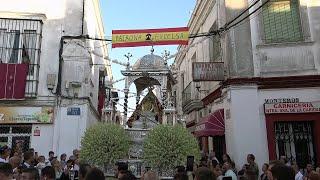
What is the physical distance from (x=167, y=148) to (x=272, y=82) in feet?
19.1

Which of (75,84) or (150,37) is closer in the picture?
(150,37)

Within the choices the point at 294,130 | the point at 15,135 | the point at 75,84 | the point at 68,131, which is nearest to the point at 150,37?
the point at 75,84

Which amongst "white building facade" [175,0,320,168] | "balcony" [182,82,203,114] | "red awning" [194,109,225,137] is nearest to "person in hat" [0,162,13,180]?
"white building facade" [175,0,320,168]

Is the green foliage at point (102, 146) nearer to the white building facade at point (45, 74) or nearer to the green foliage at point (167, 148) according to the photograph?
the green foliage at point (167, 148)

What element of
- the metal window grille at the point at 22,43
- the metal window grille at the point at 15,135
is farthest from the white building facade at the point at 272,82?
the metal window grille at the point at 22,43

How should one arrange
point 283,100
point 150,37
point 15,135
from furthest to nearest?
point 15,135
point 150,37
point 283,100

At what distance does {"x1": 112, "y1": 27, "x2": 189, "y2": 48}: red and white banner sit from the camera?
1412 cm

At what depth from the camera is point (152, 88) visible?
14.5 m

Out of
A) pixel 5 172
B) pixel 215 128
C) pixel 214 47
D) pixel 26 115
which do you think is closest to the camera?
pixel 5 172

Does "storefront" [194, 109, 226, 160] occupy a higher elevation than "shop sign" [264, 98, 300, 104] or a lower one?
lower

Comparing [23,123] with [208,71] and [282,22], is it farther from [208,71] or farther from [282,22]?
[282,22]

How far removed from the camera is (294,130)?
1353cm

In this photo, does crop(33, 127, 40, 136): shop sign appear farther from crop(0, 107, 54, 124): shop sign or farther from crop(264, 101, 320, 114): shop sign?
crop(264, 101, 320, 114): shop sign

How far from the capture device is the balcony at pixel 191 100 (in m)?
19.0
